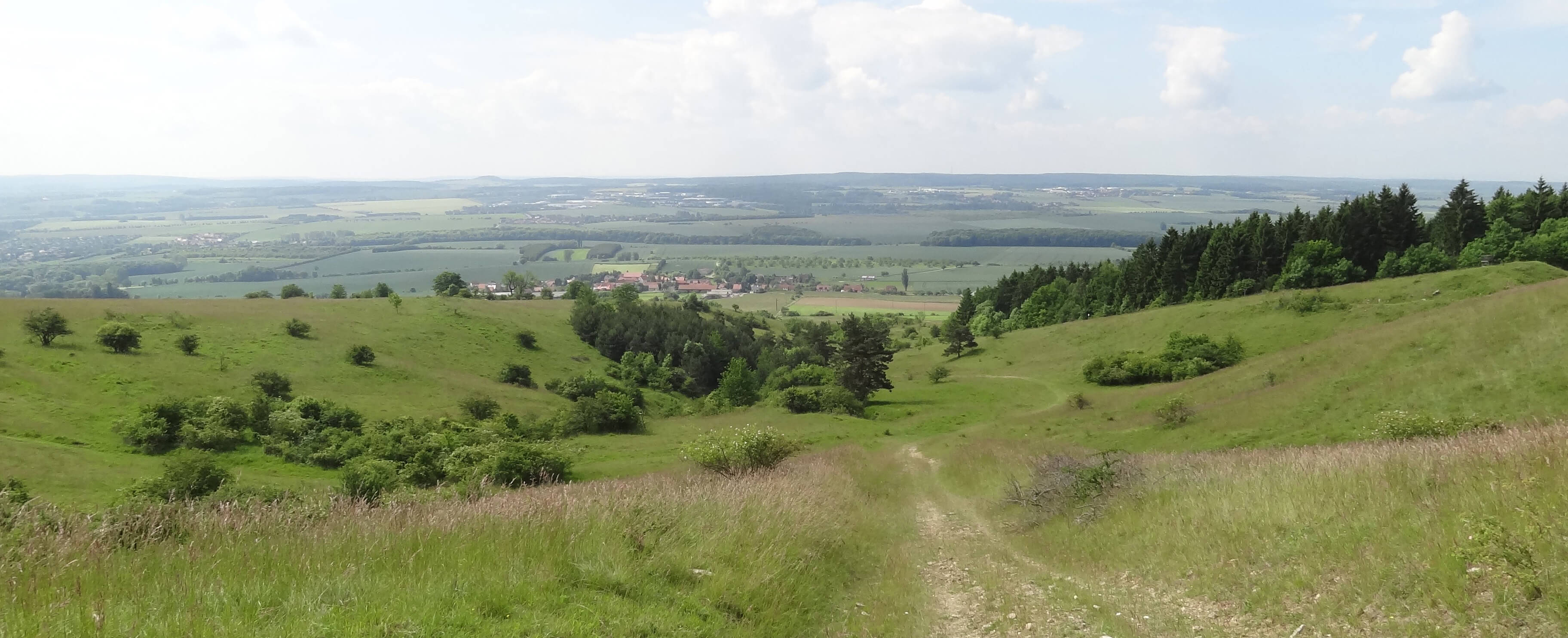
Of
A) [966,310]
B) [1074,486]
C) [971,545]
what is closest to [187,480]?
[971,545]

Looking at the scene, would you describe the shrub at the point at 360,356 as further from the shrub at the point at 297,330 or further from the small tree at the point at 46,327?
the small tree at the point at 46,327

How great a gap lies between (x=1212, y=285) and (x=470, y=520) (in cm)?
8327

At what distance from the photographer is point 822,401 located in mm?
49812

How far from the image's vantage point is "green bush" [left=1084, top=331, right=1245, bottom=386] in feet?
147

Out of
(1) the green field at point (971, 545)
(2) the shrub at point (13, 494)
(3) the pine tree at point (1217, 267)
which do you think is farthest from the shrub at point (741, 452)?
(3) the pine tree at point (1217, 267)

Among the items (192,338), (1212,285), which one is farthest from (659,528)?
(1212,285)

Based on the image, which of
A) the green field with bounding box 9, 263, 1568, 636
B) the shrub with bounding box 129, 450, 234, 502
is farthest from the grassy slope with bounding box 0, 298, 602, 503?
the shrub with bounding box 129, 450, 234, 502

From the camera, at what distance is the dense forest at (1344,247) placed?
211ft

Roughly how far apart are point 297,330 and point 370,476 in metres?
44.0

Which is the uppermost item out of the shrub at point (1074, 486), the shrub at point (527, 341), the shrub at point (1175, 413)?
the shrub at point (1074, 486)

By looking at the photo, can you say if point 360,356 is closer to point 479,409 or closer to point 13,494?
point 479,409

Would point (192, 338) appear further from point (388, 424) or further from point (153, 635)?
point (153, 635)

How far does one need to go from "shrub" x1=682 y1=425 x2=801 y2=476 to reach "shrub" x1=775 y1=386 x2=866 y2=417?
24821 millimetres

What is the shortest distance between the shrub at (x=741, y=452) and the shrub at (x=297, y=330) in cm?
5048
